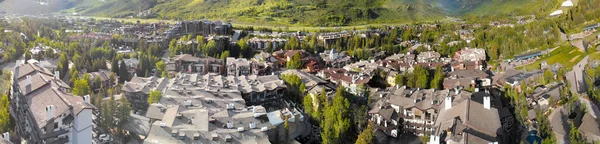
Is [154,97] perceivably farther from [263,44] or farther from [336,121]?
[263,44]

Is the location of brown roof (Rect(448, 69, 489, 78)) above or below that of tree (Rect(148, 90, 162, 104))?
below

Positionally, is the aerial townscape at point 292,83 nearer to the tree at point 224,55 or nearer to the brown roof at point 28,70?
the brown roof at point 28,70

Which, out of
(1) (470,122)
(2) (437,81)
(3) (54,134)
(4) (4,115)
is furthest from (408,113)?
(4) (4,115)

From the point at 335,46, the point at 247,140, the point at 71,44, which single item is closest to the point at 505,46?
the point at 335,46

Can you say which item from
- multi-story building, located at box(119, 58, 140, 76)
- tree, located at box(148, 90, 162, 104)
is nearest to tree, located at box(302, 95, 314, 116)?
tree, located at box(148, 90, 162, 104)

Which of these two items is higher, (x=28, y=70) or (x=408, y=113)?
(x=28, y=70)

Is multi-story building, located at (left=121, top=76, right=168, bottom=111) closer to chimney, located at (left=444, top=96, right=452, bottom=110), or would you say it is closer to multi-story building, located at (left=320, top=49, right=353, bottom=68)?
chimney, located at (left=444, top=96, right=452, bottom=110)

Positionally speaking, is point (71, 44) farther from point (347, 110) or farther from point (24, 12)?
point (347, 110)
